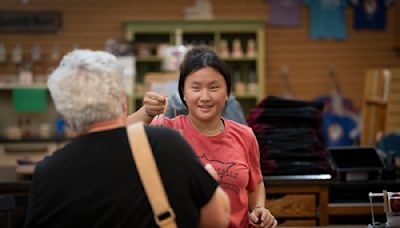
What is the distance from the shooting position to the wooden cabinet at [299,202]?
14.2 feet

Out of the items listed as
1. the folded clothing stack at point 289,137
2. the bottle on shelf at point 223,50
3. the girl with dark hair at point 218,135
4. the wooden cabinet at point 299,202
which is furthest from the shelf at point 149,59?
the girl with dark hair at point 218,135

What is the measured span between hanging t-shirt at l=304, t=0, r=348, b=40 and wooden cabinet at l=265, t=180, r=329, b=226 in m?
4.74

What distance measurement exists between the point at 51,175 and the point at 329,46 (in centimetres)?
715

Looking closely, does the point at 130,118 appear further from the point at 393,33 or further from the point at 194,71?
the point at 393,33

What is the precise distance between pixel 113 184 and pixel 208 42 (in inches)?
261

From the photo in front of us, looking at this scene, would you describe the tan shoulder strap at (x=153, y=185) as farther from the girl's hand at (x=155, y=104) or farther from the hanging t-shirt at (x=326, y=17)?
the hanging t-shirt at (x=326, y=17)

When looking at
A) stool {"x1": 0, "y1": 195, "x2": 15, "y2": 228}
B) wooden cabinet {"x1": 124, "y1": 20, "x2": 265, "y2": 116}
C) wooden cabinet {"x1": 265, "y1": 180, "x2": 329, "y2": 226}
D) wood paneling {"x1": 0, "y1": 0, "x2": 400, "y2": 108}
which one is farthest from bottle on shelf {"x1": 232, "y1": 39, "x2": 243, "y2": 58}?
stool {"x1": 0, "y1": 195, "x2": 15, "y2": 228}

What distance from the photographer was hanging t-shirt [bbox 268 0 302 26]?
877 cm

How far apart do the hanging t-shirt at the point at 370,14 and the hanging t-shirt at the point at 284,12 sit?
0.72 metres

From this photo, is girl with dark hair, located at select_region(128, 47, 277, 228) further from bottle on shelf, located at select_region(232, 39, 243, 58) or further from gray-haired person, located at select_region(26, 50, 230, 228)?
bottle on shelf, located at select_region(232, 39, 243, 58)

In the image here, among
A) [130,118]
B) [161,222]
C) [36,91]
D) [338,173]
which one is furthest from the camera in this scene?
→ [36,91]

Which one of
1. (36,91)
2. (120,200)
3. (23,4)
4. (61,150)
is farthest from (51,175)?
(23,4)

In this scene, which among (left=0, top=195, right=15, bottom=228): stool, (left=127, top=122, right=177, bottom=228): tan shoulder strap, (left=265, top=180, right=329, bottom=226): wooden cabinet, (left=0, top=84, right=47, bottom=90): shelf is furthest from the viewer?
(left=0, top=84, right=47, bottom=90): shelf

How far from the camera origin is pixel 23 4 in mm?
8695
